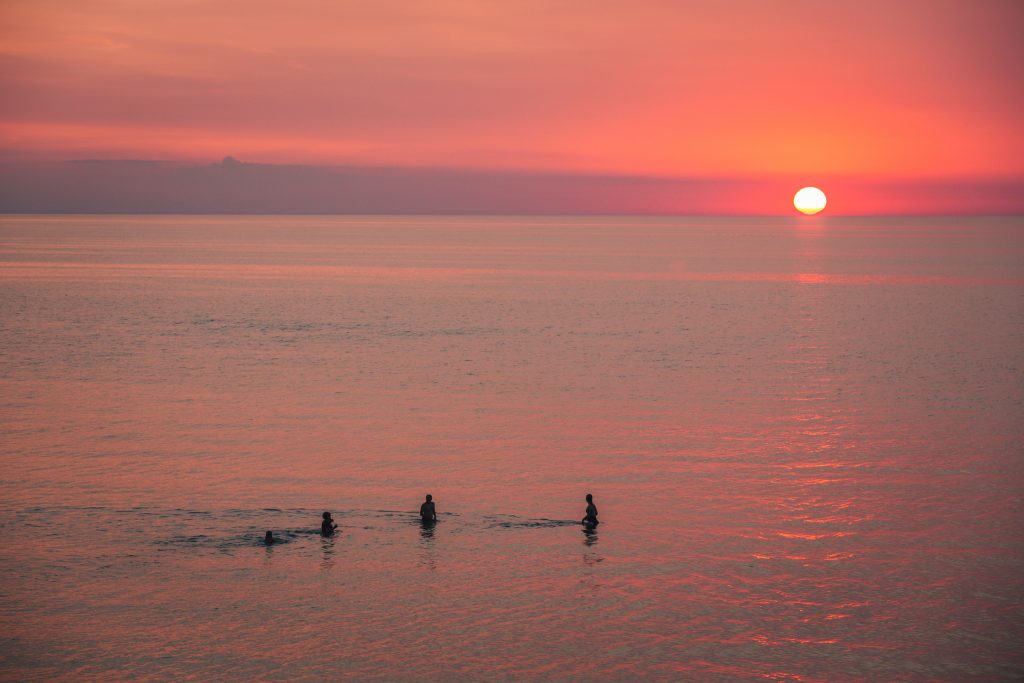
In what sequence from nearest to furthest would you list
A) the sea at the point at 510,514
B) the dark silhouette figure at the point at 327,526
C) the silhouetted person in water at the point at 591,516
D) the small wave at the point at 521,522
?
the sea at the point at 510,514, the dark silhouette figure at the point at 327,526, the silhouetted person in water at the point at 591,516, the small wave at the point at 521,522

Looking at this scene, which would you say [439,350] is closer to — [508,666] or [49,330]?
[49,330]

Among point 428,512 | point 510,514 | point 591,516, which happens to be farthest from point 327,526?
point 591,516

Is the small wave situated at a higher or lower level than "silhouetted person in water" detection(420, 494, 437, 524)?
lower

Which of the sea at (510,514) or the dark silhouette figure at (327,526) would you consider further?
the dark silhouette figure at (327,526)

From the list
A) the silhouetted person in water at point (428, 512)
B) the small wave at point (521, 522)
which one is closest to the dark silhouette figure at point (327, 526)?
the silhouetted person in water at point (428, 512)

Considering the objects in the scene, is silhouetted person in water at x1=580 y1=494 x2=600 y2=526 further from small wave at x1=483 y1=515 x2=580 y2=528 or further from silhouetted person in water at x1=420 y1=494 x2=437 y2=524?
silhouetted person in water at x1=420 y1=494 x2=437 y2=524

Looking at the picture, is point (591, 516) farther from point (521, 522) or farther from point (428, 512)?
point (428, 512)

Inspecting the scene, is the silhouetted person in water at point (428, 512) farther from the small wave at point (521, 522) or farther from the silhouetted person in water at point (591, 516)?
the silhouetted person in water at point (591, 516)

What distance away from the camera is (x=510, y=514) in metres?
37.1

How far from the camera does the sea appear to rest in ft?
86.7

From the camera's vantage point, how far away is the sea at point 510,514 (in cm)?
2642

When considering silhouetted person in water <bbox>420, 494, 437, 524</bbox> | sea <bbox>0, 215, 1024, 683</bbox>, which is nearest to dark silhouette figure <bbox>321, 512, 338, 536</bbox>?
sea <bbox>0, 215, 1024, 683</bbox>

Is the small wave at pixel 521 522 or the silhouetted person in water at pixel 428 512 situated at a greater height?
the silhouetted person in water at pixel 428 512

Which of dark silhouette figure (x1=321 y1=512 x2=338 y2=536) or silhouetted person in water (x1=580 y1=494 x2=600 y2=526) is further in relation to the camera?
silhouetted person in water (x1=580 y1=494 x2=600 y2=526)
